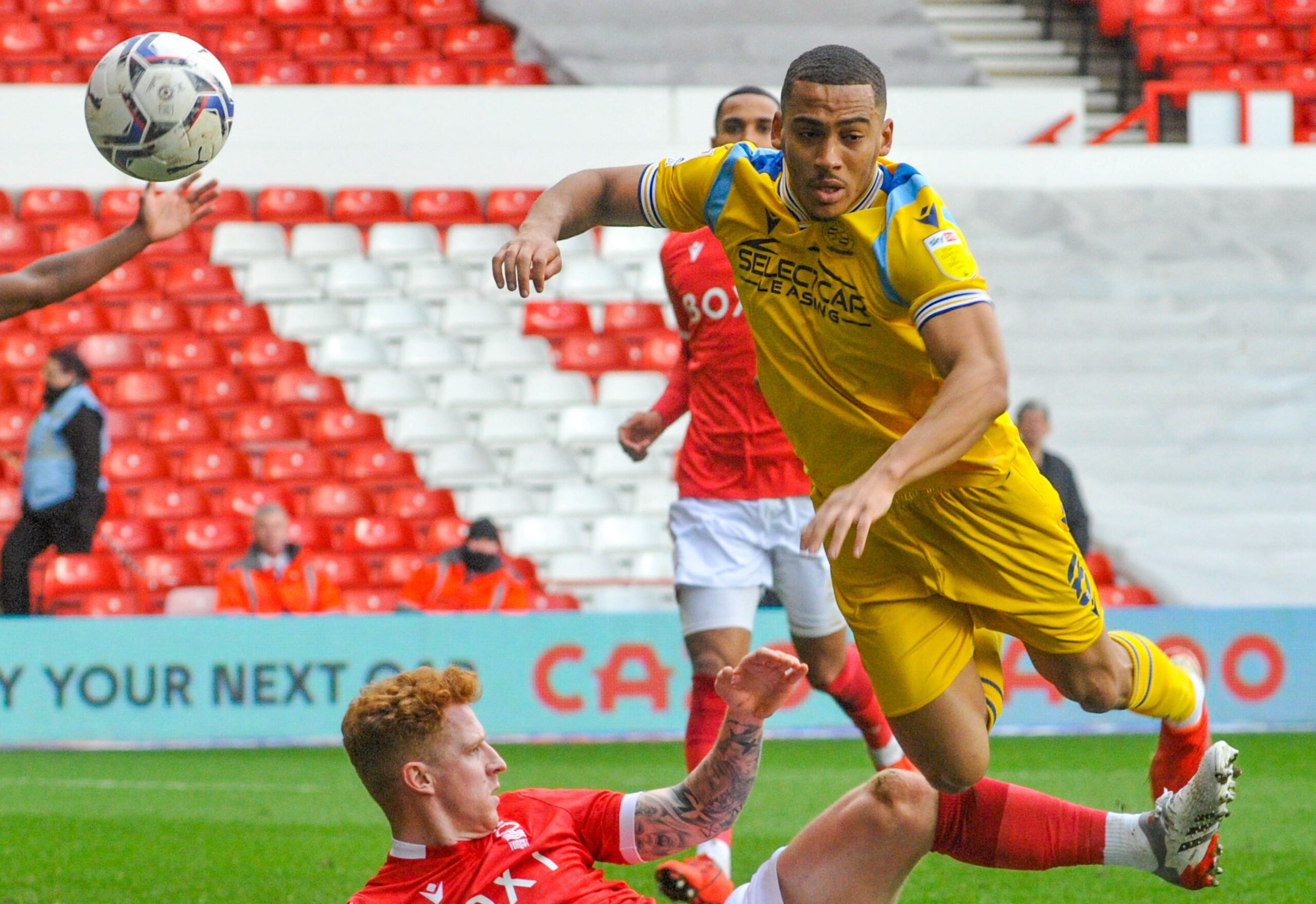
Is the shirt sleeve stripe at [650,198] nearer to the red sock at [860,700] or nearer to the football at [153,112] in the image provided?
the football at [153,112]

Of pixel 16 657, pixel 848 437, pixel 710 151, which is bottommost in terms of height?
pixel 16 657

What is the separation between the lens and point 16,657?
27.1 feet

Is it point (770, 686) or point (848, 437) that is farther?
point (848, 437)

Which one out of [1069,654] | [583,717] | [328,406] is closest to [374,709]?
[1069,654]

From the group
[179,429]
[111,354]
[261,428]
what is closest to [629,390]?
[261,428]

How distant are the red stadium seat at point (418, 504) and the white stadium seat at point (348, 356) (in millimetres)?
1369

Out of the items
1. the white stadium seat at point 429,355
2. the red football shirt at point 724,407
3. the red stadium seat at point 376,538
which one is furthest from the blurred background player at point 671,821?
the white stadium seat at point 429,355

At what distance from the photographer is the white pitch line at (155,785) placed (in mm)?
7070

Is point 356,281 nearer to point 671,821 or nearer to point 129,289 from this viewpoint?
point 129,289

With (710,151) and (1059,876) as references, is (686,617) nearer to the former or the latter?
(1059,876)

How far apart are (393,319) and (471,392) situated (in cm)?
104

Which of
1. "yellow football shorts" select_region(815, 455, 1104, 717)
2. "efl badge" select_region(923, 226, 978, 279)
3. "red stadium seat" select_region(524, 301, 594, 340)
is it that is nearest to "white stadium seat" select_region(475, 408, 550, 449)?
"red stadium seat" select_region(524, 301, 594, 340)

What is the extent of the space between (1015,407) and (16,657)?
301 inches

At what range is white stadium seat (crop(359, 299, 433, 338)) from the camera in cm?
1310
